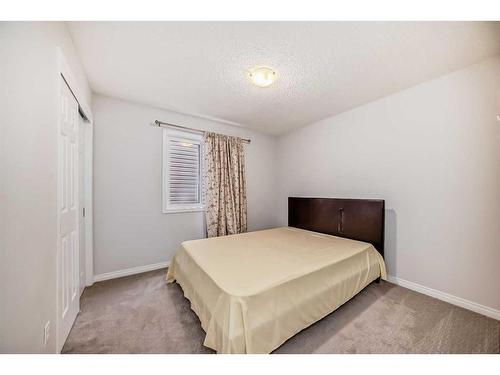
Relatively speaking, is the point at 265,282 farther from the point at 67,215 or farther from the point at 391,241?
the point at 391,241

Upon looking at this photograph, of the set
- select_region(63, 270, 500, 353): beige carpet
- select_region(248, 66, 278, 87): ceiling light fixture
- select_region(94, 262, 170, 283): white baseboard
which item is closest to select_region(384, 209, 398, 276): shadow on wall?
select_region(63, 270, 500, 353): beige carpet

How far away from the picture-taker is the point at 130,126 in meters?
2.61

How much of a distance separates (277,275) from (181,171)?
2286mm

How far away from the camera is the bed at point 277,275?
3.87ft

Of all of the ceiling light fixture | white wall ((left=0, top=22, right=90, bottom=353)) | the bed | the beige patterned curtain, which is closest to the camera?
white wall ((left=0, top=22, right=90, bottom=353))

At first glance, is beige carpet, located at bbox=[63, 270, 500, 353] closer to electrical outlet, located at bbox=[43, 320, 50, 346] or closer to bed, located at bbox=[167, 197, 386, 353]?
bed, located at bbox=[167, 197, 386, 353]

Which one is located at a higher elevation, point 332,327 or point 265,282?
point 265,282

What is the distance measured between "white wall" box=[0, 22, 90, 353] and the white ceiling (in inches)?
21.4

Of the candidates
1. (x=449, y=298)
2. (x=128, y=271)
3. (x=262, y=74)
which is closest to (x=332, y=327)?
(x=449, y=298)

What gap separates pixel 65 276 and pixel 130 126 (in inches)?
75.0

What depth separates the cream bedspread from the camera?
1165 mm

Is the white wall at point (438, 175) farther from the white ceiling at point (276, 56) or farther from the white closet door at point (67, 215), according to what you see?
the white closet door at point (67, 215)

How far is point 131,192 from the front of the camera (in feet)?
8.60

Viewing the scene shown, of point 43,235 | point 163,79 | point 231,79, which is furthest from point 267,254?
point 163,79
